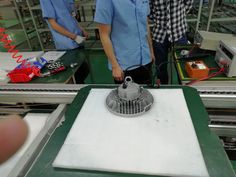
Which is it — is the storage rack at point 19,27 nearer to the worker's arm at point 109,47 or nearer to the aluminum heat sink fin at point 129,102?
the worker's arm at point 109,47

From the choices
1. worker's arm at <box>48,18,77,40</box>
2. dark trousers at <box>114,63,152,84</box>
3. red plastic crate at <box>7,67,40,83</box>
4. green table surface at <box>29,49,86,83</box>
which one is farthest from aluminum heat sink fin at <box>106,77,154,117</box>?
worker's arm at <box>48,18,77,40</box>

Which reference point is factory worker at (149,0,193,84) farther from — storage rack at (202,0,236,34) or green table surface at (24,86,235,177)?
storage rack at (202,0,236,34)

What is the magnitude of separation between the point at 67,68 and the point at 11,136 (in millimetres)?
1468

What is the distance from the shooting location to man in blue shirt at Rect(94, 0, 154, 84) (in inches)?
44.7

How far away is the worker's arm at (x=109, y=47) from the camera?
3.97 ft

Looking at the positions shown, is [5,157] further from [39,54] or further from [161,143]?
[39,54]

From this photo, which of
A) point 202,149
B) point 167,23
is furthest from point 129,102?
point 167,23

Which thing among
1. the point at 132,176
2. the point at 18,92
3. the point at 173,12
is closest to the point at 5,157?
the point at 132,176

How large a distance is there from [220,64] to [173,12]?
583mm

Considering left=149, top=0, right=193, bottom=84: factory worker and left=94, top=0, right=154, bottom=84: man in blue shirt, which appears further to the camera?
left=149, top=0, right=193, bottom=84: factory worker

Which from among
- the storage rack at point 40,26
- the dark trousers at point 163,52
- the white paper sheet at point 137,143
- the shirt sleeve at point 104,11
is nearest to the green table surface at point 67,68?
the shirt sleeve at point 104,11

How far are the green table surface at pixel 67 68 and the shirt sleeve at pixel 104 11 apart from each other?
0.57 meters

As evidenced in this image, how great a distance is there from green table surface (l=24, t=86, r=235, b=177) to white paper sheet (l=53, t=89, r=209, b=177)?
2 cm

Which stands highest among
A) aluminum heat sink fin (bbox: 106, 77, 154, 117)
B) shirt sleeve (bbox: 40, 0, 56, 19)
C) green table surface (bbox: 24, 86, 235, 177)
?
shirt sleeve (bbox: 40, 0, 56, 19)
